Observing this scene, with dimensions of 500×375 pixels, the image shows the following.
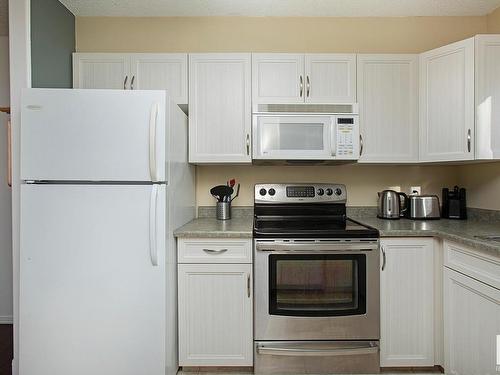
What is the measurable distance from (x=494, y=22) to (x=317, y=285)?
2469mm

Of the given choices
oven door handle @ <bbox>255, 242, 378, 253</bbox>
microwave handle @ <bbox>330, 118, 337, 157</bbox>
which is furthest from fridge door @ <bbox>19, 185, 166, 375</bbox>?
microwave handle @ <bbox>330, 118, 337, 157</bbox>

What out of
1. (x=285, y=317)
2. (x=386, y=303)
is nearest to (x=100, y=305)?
(x=285, y=317)

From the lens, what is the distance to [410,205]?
92.7 inches

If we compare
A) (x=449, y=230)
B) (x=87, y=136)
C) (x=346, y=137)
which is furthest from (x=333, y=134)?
(x=87, y=136)

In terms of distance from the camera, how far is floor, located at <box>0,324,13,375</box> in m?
2.04

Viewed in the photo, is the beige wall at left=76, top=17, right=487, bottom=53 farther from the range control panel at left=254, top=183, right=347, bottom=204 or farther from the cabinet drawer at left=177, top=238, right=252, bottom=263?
the cabinet drawer at left=177, top=238, right=252, bottom=263

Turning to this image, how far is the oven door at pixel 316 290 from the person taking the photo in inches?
73.9

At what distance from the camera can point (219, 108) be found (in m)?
2.23

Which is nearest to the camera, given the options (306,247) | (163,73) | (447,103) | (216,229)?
(306,247)

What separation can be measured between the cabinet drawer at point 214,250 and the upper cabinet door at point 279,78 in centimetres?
105

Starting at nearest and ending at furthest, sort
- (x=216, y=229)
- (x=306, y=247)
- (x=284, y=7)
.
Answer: (x=306, y=247) < (x=216, y=229) < (x=284, y=7)

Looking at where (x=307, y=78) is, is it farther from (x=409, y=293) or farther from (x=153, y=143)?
(x=409, y=293)

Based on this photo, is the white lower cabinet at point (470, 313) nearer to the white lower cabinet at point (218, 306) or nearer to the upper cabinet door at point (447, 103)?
the upper cabinet door at point (447, 103)

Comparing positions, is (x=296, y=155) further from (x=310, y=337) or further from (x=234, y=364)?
(x=234, y=364)
